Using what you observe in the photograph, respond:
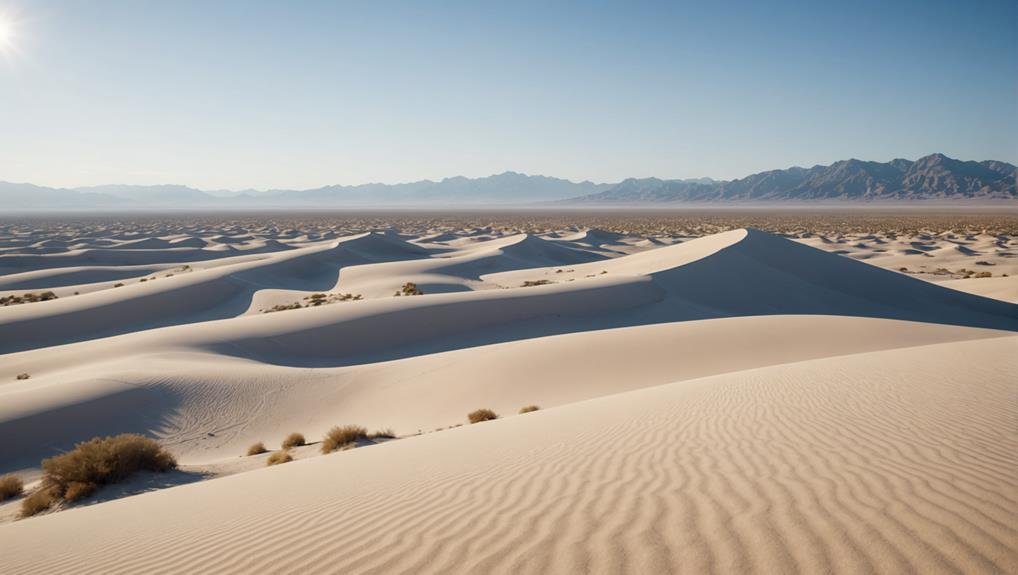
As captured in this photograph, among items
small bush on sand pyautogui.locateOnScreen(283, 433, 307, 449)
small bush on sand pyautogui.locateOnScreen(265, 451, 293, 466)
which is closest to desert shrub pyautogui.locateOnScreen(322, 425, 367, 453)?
small bush on sand pyautogui.locateOnScreen(265, 451, 293, 466)

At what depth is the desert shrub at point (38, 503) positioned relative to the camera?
22.3ft

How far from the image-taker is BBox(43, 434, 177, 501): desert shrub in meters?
7.24

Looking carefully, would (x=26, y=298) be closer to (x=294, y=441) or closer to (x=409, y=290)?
(x=409, y=290)

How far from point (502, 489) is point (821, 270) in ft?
91.2

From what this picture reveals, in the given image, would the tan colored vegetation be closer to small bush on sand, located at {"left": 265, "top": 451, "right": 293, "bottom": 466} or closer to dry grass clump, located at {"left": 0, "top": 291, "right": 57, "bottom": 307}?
dry grass clump, located at {"left": 0, "top": 291, "right": 57, "bottom": 307}

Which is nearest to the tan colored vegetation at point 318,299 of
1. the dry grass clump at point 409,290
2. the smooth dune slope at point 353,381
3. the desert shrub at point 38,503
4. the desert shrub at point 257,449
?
the dry grass clump at point 409,290

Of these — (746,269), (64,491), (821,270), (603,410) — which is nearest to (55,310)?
(64,491)

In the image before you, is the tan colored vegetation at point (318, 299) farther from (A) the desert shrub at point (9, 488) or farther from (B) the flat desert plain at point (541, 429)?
(A) the desert shrub at point (9, 488)

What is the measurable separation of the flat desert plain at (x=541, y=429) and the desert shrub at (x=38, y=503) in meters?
0.19

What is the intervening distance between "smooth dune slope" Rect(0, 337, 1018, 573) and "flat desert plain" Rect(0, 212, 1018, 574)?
0.03 m

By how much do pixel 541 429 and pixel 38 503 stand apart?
5.84 metres

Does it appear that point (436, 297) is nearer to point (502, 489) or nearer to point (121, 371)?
point (121, 371)

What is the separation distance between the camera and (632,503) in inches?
158

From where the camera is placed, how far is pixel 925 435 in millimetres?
5328
